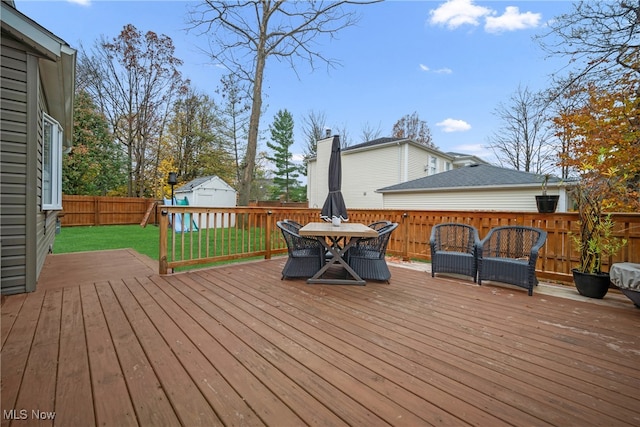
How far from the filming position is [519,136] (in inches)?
645

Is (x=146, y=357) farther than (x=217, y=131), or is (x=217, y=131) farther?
(x=217, y=131)

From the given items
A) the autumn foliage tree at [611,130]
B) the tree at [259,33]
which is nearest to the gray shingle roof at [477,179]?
the autumn foliage tree at [611,130]

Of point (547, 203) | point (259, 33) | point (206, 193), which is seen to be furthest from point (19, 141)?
point (206, 193)

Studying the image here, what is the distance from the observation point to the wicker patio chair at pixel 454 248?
395 centimetres

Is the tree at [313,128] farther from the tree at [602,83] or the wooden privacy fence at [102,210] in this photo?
the tree at [602,83]

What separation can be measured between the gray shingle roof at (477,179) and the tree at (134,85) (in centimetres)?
1399

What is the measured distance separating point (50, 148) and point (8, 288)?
260 centimetres

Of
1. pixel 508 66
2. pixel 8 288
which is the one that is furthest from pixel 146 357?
pixel 508 66

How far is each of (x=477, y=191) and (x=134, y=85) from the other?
60.8 feet

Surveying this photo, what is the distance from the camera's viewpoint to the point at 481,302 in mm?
3088

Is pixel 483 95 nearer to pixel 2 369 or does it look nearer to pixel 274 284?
pixel 274 284

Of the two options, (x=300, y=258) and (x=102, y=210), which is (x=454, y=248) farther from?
(x=102, y=210)

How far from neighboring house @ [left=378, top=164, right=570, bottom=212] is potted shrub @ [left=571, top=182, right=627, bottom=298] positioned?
21.8 ft

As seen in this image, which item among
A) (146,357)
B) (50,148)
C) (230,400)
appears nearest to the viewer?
(230,400)
